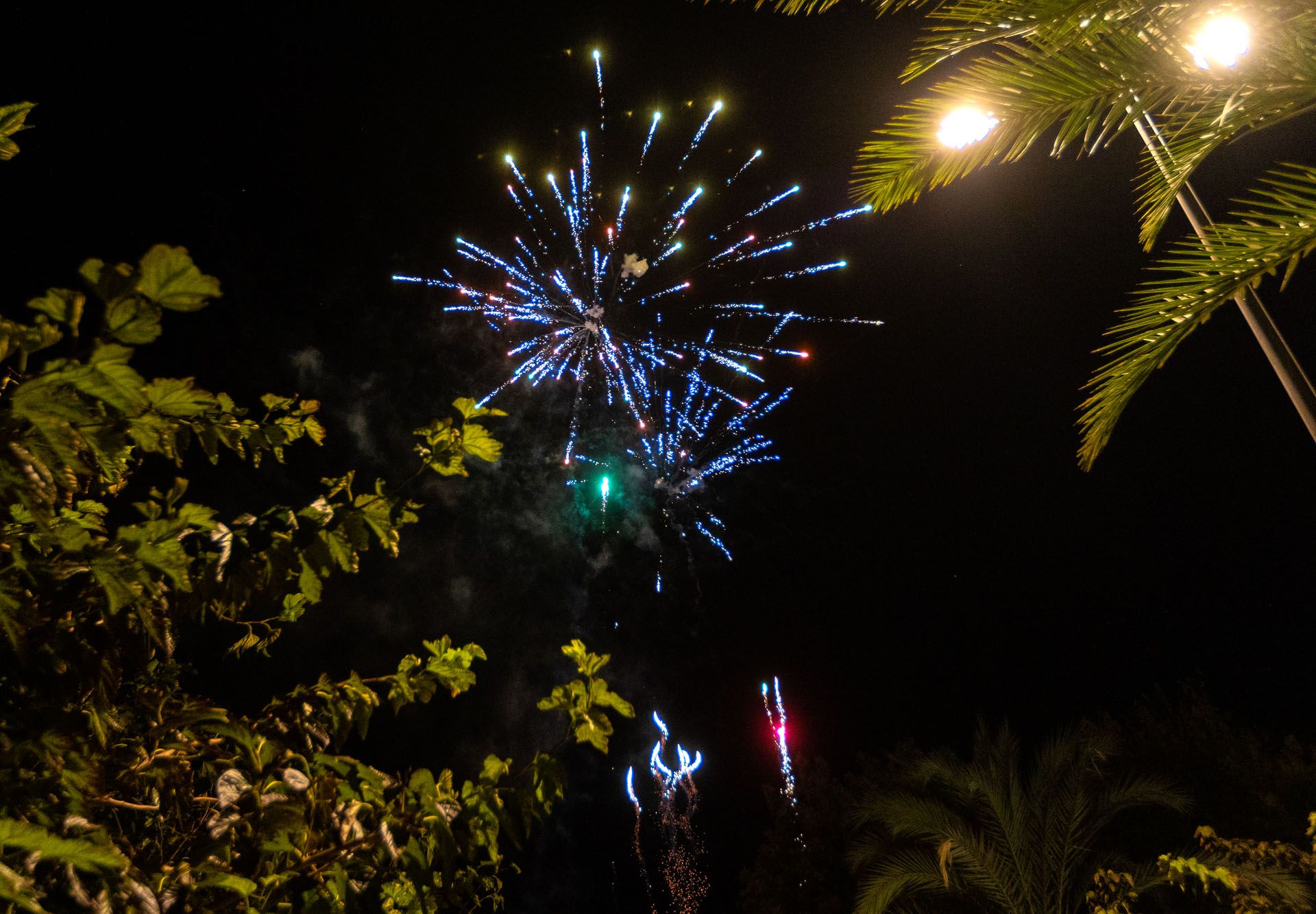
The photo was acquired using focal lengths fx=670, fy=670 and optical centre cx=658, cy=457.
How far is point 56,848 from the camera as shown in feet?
3.14

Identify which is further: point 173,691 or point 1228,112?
point 1228,112

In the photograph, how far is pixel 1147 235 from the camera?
262 cm

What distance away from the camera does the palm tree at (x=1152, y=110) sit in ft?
6.55

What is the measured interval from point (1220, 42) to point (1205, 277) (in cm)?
76

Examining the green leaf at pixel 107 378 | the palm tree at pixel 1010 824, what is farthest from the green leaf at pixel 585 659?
the palm tree at pixel 1010 824

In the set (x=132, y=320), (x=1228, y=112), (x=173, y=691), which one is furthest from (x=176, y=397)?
(x=1228, y=112)

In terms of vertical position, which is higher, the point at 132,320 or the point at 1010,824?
the point at 132,320

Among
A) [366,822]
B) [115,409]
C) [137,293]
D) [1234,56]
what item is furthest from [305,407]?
[1234,56]

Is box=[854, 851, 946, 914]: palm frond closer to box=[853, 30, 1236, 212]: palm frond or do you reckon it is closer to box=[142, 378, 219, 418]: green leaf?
box=[853, 30, 1236, 212]: palm frond

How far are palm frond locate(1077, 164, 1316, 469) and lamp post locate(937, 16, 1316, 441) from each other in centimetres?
7

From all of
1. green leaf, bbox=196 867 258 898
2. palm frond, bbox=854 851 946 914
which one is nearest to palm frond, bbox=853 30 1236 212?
green leaf, bbox=196 867 258 898

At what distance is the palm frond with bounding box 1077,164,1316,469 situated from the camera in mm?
1897

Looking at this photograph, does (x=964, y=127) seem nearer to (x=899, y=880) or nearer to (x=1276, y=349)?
(x=1276, y=349)

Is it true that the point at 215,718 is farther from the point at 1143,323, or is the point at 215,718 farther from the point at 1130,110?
the point at 1130,110
